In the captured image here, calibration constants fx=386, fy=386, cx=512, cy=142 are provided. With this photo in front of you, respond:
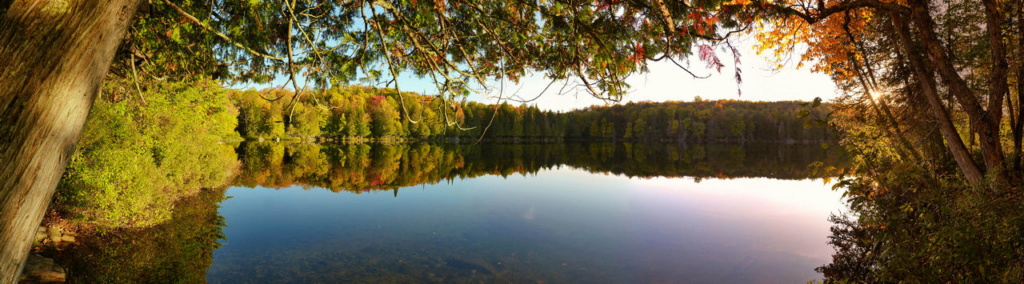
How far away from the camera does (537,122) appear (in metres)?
95.4

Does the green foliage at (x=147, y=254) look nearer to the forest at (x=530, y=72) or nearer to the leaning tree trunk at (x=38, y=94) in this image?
the forest at (x=530, y=72)

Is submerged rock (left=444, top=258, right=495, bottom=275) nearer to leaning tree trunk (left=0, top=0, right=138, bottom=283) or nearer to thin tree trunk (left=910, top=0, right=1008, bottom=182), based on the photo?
leaning tree trunk (left=0, top=0, right=138, bottom=283)

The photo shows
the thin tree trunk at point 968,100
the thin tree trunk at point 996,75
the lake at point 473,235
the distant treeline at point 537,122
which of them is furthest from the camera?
the distant treeline at point 537,122

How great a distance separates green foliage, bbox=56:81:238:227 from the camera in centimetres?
762

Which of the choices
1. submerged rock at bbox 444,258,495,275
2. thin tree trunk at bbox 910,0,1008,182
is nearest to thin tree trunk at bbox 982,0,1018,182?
thin tree trunk at bbox 910,0,1008,182

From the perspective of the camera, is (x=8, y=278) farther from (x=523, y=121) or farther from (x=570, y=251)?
(x=523, y=121)

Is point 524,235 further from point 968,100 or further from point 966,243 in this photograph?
point 968,100

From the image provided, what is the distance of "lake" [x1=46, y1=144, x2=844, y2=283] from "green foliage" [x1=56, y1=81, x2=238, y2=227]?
574 millimetres

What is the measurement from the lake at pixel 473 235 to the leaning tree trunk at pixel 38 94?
5337 mm

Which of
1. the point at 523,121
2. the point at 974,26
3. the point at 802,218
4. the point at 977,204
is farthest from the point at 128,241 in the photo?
the point at 523,121

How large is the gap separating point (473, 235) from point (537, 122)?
8577cm

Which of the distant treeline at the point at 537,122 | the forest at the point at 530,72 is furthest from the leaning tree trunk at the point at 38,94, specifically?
the distant treeline at the point at 537,122

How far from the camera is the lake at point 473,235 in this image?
733cm

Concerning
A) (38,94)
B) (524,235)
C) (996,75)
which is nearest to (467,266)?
(524,235)
